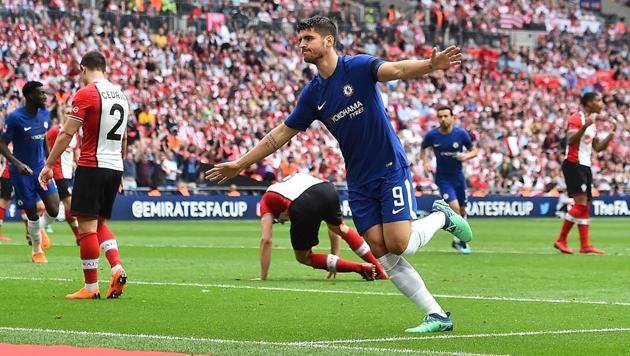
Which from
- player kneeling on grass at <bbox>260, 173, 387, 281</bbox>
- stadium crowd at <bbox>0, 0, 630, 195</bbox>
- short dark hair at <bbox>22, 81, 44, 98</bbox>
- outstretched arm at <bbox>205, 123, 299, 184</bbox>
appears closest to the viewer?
outstretched arm at <bbox>205, 123, 299, 184</bbox>

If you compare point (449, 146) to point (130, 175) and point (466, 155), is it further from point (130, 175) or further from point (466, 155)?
point (130, 175)

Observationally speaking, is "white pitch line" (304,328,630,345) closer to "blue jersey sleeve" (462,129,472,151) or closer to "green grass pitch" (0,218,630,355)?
"green grass pitch" (0,218,630,355)

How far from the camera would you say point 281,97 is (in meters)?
43.8

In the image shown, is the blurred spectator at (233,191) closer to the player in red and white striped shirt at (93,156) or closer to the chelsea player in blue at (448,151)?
the chelsea player in blue at (448,151)

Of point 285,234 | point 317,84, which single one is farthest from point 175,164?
point 317,84

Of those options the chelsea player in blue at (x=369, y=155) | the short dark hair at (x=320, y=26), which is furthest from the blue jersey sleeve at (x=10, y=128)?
the short dark hair at (x=320, y=26)

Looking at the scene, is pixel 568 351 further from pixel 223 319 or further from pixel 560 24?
pixel 560 24

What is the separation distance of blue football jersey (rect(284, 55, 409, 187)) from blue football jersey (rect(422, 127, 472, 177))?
12.8 m

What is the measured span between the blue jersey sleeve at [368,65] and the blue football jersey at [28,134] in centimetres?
994

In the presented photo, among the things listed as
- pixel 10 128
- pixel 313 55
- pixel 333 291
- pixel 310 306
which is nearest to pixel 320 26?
pixel 313 55

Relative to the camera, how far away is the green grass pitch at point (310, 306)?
953 centimetres

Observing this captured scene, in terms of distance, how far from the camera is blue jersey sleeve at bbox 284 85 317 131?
1059cm

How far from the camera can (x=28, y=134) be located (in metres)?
19.3

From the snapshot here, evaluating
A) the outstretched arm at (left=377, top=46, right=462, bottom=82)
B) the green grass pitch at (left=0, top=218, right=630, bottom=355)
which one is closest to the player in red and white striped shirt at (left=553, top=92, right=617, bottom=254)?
the green grass pitch at (left=0, top=218, right=630, bottom=355)
